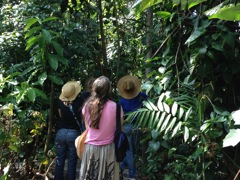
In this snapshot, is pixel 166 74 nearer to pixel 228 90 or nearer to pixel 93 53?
pixel 228 90

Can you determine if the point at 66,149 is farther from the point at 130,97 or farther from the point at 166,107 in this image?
the point at 166,107

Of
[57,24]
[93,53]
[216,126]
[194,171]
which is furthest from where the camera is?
[93,53]

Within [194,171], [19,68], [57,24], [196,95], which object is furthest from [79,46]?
[194,171]

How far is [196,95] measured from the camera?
3.46m

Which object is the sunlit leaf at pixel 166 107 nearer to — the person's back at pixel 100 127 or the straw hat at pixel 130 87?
the person's back at pixel 100 127

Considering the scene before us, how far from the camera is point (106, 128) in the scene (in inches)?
144

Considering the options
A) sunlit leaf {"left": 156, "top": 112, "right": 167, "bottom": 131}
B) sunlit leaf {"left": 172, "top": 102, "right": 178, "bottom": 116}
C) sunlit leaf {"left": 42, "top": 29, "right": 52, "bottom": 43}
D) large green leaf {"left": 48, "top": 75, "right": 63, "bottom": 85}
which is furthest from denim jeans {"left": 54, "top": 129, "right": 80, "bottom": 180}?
sunlit leaf {"left": 172, "top": 102, "right": 178, "bottom": 116}

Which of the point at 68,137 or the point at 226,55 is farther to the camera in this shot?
the point at 68,137

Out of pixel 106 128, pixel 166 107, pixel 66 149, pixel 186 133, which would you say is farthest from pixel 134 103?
pixel 186 133

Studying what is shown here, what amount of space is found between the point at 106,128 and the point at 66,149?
3.50 feet

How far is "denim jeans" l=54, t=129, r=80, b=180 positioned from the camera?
4.41m

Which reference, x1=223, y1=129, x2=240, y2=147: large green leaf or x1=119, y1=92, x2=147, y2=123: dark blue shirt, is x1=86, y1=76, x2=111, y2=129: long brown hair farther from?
x1=223, y1=129, x2=240, y2=147: large green leaf

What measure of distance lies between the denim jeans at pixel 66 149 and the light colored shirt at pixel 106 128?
0.76 meters

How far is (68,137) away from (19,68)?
1.28 m
